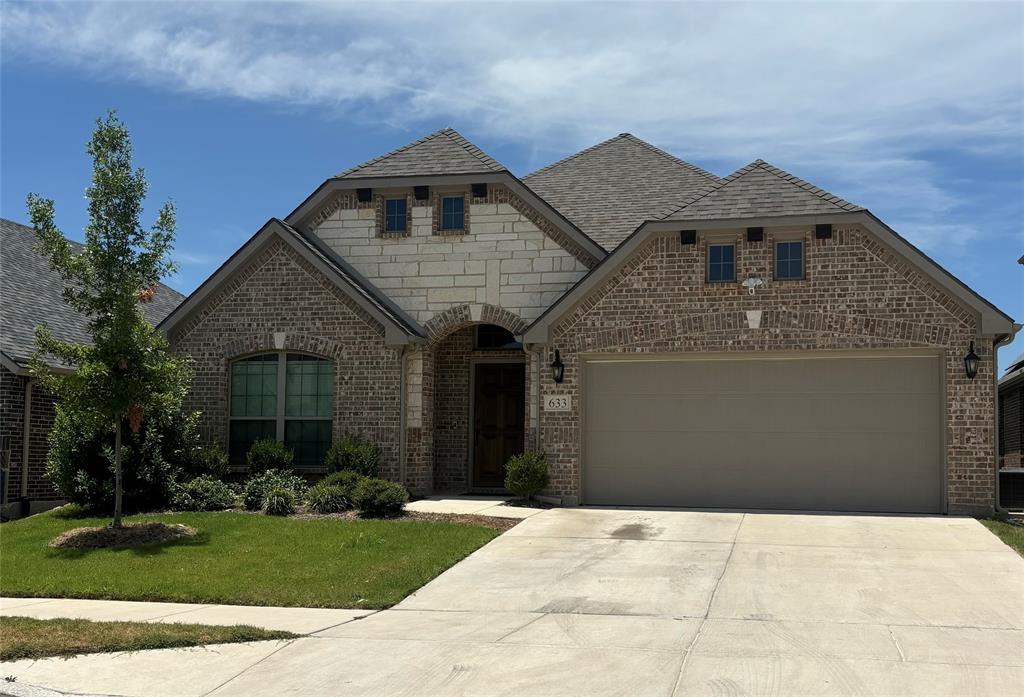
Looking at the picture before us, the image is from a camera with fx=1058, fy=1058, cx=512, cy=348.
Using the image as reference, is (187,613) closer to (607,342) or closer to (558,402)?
(558,402)

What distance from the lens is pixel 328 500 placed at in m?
16.9

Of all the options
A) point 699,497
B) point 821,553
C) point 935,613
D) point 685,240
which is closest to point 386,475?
point 699,497

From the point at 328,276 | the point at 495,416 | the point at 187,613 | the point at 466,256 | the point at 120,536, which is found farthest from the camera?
the point at 495,416

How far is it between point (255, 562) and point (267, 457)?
6077 millimetres

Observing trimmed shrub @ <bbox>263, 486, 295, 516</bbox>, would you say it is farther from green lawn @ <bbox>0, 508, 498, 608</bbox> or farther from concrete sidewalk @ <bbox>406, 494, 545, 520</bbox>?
concrete sidewalk @ <bbox>406, 494, 545, 520</bbox>

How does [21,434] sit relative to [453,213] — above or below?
below

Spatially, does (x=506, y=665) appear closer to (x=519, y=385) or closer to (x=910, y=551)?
(x=910, y=551)

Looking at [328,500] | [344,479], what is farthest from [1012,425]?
[328,500]

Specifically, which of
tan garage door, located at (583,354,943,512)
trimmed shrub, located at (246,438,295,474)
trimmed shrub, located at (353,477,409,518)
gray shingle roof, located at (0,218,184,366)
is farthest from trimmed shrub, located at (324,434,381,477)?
gray shingle roof, located at (0,218,184,366)

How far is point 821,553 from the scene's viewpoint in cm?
1335

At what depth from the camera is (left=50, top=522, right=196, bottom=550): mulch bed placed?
14531 millimetres

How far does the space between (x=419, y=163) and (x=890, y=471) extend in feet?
33.7

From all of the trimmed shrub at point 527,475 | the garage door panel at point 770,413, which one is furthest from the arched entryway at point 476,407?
the garage door panel at point 770,413

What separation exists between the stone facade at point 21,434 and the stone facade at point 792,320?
940cm
